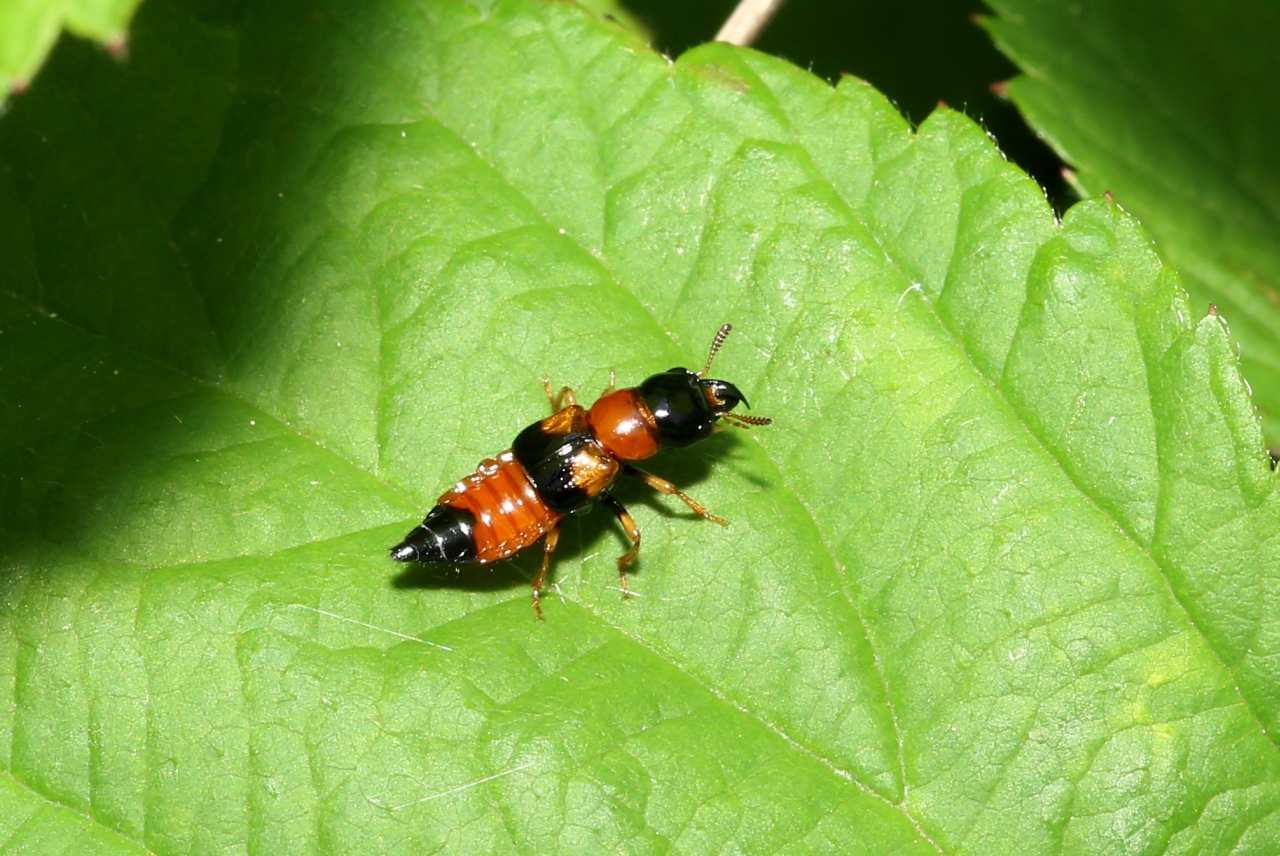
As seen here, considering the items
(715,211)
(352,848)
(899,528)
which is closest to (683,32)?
(715,211)

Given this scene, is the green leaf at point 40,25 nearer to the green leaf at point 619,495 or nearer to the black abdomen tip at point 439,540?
the green leaf at point 619,495

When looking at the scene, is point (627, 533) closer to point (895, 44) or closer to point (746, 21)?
point (746, 21)

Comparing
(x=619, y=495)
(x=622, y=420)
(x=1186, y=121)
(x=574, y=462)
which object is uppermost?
(x=1186, y=121)

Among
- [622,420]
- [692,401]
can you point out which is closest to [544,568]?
[622,420]

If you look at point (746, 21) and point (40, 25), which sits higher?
point (746, 21)

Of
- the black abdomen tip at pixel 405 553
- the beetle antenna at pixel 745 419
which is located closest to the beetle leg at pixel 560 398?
the beetle antenna at pixel 745 419

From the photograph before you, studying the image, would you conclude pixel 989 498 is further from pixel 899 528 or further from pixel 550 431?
pixel 550 431
